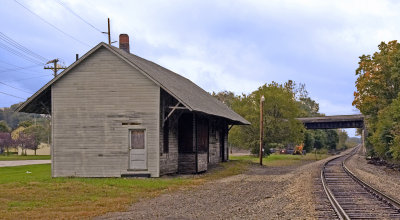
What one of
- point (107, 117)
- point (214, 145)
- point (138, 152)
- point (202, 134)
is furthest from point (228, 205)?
point (214, 145)

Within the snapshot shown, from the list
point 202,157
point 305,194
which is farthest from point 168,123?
point 305,194

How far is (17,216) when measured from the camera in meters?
12.2

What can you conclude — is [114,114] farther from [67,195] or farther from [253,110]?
[253,110]

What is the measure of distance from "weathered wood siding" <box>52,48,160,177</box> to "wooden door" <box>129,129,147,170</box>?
214mm

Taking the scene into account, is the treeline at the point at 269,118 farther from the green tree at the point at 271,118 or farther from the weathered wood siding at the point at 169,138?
the weathered wood siding at the point at 169,138

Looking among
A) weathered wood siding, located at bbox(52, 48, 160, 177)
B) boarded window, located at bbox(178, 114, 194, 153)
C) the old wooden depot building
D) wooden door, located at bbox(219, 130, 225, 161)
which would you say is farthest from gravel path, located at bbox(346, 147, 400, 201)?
wooden door, located at bbox(219, 130, 225, 161)

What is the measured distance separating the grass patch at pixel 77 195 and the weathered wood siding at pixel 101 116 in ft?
4.59

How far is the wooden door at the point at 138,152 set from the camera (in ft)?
75.7

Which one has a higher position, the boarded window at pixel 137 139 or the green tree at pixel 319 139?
the boarded window at pixel 137 139

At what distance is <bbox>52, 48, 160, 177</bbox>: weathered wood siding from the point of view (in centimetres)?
2309

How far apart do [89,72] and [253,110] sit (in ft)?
113

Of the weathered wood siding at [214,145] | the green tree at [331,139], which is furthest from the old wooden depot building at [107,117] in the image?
the green tree at [331,139]

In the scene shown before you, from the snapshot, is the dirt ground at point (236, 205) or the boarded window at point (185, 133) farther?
the boarded window at point (185, 133)

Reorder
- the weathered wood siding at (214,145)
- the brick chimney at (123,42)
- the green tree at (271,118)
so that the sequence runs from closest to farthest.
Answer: the brick chimney at (123,42) → the weathered wood siding at (214,145) → the green tree at (271,118)
